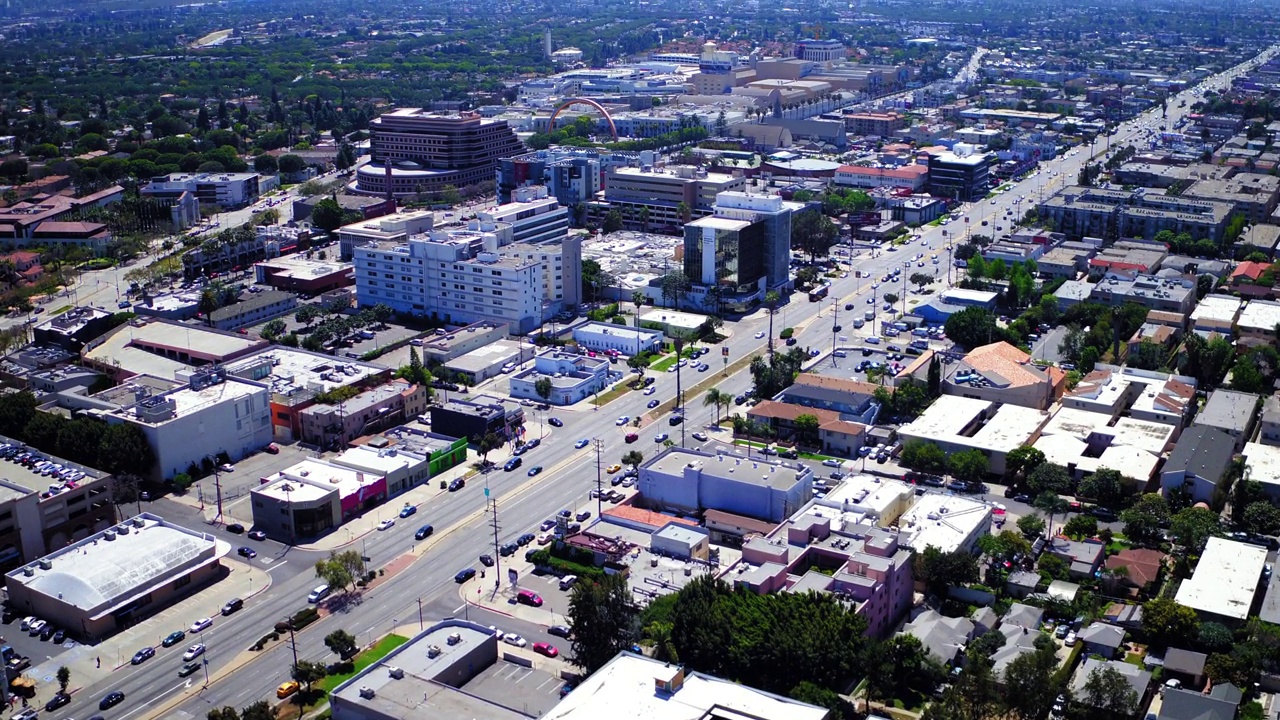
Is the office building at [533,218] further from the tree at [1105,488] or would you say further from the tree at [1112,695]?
the tree at [1112,695]

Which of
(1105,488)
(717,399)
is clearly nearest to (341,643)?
(717,399)

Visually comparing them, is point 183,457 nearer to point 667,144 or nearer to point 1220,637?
point 1220,637

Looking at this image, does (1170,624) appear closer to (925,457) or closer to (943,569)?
(943,569)

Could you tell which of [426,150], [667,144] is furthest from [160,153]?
[667,144]

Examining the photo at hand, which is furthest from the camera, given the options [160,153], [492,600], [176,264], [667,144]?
[667,144]

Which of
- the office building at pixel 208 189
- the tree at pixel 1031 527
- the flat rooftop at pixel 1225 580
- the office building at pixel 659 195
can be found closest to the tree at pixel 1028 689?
the flat rooftop at pixel 1225 580
